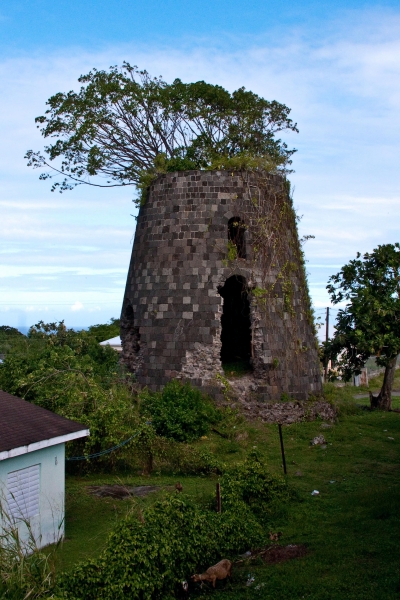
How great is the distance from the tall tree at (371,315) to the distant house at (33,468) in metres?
12.6

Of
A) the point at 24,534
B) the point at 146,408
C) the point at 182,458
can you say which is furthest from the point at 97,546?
the point at 146,408

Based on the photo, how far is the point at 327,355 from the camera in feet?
71.1

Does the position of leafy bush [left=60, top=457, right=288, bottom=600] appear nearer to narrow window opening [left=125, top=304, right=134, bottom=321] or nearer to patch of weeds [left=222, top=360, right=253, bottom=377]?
patch of weeds [left=222, top=360, right=253, bottom=377]

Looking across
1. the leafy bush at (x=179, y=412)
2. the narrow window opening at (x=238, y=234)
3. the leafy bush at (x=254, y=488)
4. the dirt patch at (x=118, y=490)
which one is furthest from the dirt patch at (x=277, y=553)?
the narrow window opening at (x=238, y=234)

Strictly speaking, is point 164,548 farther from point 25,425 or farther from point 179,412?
point 179,412

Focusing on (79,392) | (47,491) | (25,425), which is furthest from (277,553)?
(79,392)

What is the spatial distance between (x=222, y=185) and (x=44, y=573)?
12.5m

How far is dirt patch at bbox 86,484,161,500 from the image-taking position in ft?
38.7

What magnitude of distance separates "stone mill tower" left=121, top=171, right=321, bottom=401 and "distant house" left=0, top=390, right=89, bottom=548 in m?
7.11

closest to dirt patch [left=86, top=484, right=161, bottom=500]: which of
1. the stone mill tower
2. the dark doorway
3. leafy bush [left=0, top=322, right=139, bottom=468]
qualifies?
leafy bush [left=0, top=322, right=139, bottom=468]

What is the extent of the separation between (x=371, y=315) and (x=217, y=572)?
13862mm

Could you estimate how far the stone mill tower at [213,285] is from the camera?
1714cm

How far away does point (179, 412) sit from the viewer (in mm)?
15219

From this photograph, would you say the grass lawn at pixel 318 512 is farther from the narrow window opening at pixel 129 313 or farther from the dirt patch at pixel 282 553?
the narrow window opening at pixel 129 313
